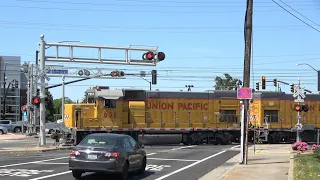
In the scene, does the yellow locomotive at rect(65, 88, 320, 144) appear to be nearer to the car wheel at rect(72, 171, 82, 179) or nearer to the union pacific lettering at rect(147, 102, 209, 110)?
the union pacific lettering at rect(147, 102, 209, 110)

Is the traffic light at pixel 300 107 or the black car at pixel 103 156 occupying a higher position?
the traffic light at pixel 300 107

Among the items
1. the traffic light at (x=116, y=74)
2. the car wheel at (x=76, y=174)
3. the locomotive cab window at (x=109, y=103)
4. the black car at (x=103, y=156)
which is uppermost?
the traffic light at (x=116, y=74)

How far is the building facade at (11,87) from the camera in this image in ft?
257

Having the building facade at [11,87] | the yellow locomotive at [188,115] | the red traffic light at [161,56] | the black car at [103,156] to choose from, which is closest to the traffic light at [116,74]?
the yellow locomotive at [188,115]

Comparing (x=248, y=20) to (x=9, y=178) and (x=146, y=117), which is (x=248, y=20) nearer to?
(x=9, y=178)

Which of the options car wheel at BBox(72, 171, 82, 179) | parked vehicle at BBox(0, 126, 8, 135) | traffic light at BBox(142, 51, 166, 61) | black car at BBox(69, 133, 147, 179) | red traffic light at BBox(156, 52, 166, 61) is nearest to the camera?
black car at BBox(69, 133, 147, 179)

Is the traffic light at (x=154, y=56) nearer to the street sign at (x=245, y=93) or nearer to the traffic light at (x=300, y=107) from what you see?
the street sign at (x=245, y=93)

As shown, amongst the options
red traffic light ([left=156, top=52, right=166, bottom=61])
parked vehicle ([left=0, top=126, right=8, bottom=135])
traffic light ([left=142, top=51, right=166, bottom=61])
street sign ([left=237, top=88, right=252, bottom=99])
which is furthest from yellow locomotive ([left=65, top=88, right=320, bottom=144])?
parked vehicle ([left=0, top=126, right=8, bottom=135])

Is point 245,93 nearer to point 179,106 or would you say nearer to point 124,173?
point 124,173

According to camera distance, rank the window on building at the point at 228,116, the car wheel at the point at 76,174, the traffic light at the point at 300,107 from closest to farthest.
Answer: the car wheel at the point at 76,174, the traffic light at the point at 300,107, the window on building at the point at 228,116

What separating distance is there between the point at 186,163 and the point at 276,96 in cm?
1969

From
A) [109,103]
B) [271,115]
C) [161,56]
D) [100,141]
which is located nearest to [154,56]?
[161,56]

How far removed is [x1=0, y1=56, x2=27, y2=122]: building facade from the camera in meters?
78.4

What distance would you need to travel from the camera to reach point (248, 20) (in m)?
19.6
